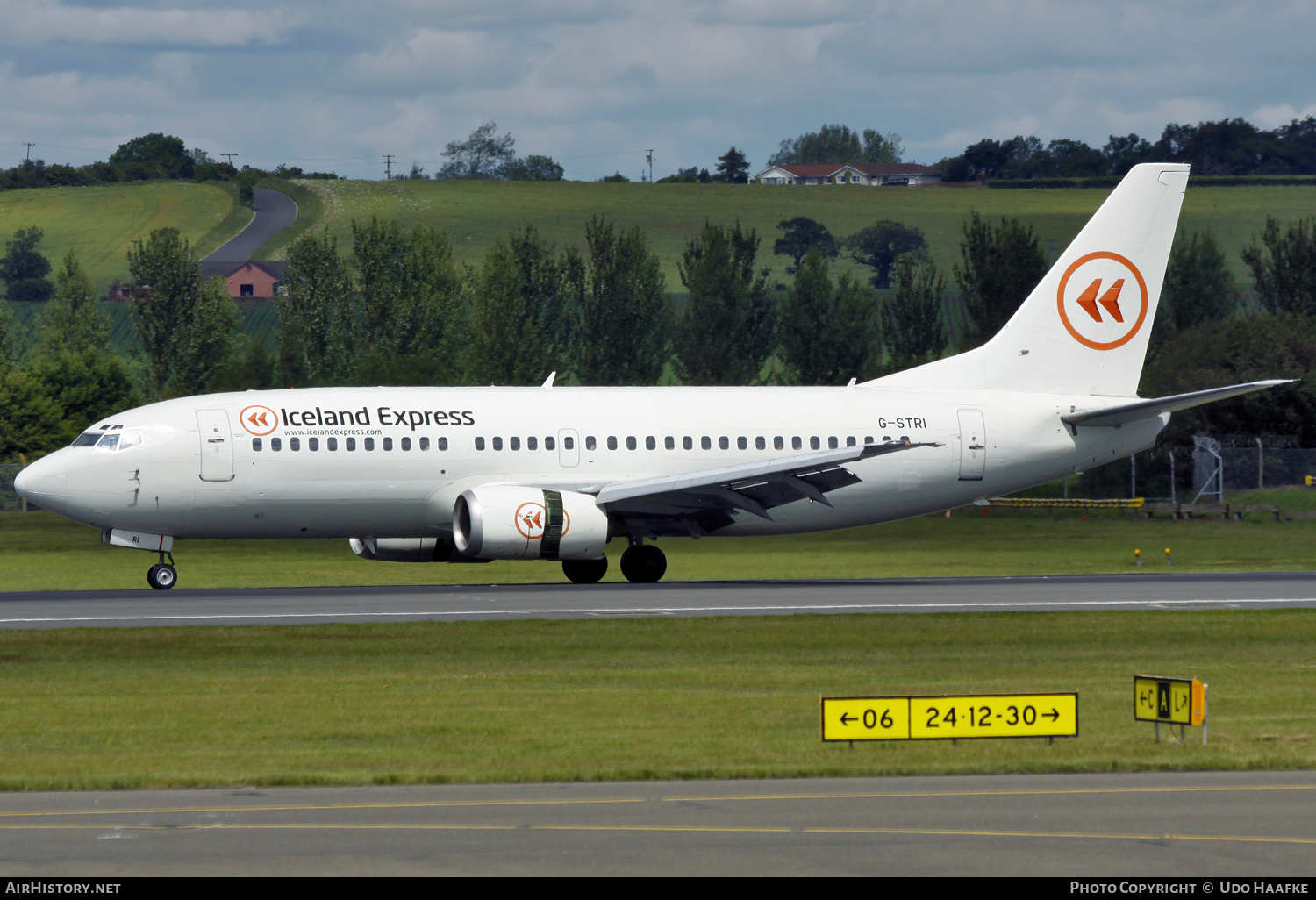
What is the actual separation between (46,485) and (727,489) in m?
15.8

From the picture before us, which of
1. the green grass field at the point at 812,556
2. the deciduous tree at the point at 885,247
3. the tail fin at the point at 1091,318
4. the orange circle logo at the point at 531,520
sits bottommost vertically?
the green grass field at the point at 812,556

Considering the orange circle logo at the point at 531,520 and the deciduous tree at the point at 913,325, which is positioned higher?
the deciduous tree at the point at 913,325

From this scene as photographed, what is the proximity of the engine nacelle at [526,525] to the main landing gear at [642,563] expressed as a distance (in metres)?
2.38

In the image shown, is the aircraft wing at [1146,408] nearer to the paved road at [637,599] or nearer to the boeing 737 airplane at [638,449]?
the boeing 737 airplane at [638,449]

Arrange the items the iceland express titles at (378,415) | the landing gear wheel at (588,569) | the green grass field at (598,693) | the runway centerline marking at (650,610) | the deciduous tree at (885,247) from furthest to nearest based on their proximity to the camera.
→ 1. the deciduous tree at (885,247)
2. the landing gear wheel at (588,569)
3. the iceland express titles at (378,415)
4. the runway centerline marking at (650,610)
5. the green grass field at (598,693)

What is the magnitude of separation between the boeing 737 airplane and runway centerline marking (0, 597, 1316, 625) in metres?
5.16

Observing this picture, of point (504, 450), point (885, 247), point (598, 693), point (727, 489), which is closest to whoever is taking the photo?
point (598, 693)

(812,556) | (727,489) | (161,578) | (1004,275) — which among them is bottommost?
(812,556)

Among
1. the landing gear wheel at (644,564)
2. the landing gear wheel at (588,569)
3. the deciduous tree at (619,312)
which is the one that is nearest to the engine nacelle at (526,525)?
the landing gear wheel at (644,564)

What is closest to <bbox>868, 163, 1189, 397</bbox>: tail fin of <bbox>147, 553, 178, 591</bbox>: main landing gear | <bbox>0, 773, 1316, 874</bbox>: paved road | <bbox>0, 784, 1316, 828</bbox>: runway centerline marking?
<bbox>147, 553, 178, 591</bbox>: main landing gear

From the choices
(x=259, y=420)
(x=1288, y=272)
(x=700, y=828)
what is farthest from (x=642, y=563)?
(x=1288, y=272)

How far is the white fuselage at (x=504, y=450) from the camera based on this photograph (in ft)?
126

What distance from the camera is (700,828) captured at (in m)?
13.3

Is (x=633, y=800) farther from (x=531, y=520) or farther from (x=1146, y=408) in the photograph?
(x=1146, y=408)
